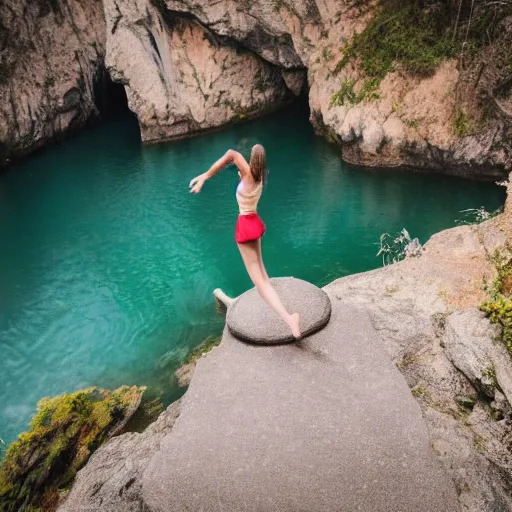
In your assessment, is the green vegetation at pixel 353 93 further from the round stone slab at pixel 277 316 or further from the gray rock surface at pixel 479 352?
the gray rock surface at pixel 479 352

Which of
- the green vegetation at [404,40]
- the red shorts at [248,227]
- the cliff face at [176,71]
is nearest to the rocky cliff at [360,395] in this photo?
Answer: the red shorts at [248,227]

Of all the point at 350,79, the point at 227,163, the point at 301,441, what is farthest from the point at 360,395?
the point at 350,79

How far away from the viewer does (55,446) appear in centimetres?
557

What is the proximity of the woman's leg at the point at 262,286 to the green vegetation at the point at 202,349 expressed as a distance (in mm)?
3497

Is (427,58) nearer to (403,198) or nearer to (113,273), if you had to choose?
(403,198)

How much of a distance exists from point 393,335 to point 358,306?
70cm

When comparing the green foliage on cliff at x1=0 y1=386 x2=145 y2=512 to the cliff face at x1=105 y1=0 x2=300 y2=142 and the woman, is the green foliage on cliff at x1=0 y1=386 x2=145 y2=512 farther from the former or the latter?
the cliff face at x1=105 y1=0 x2=300 y2=142

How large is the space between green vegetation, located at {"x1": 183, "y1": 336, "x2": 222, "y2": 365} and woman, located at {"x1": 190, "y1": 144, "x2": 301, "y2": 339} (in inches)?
136

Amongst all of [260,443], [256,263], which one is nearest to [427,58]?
[256,263]

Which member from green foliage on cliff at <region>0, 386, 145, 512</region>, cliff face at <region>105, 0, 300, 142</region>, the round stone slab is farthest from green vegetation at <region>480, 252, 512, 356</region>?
cliff face at <region>105, 0, 300, 142</region>

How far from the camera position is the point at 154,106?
782 inches

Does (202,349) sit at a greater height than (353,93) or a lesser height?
lesser

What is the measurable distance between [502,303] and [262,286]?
2.62 meters

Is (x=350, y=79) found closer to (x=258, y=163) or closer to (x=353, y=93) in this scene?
(x=353, y=93)
